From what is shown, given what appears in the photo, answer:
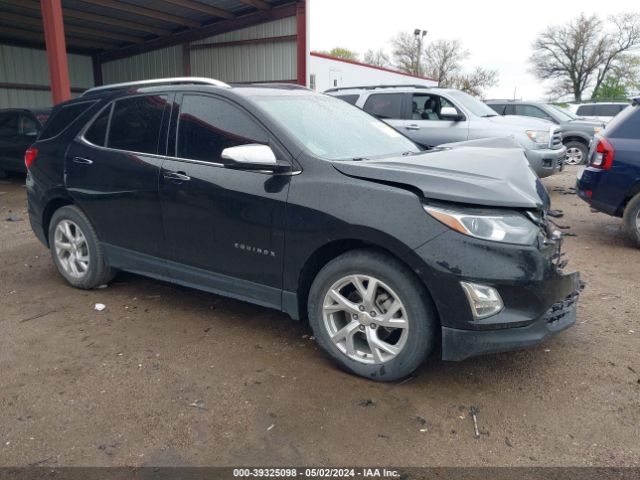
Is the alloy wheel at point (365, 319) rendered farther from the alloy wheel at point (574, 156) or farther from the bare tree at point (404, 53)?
the bare tree at point (404, 53)

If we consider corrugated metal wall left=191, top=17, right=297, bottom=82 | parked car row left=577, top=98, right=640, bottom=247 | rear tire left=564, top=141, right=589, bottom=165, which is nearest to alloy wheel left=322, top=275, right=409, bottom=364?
parked car row left=577, top=98, right=640, bottom=247

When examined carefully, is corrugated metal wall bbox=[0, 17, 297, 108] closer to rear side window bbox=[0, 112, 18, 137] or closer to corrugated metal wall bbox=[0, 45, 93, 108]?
corrugated metal wall bbox=[0, 45, 93, 108]

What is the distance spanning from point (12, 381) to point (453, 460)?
2629 millimetres

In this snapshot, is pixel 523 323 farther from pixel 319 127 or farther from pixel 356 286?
pixel 319 127

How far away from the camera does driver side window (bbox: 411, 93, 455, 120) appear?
9906 millimetres

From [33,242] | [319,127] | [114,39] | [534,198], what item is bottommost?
[33,242]

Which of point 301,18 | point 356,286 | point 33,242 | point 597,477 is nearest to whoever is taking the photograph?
point 597,477

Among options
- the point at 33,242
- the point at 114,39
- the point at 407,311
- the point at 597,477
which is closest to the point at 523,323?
the point at 407,311

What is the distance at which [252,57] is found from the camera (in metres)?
17.0

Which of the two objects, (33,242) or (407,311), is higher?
(407,311)

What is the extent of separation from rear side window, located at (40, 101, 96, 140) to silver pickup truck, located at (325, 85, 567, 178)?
545cm

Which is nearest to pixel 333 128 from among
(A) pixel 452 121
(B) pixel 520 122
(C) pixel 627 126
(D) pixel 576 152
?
(C) pixel 627 126

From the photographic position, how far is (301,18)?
49.9 ft

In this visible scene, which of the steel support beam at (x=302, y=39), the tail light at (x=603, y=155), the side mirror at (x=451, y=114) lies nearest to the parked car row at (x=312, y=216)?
the tail light at (x=603, y=155)
